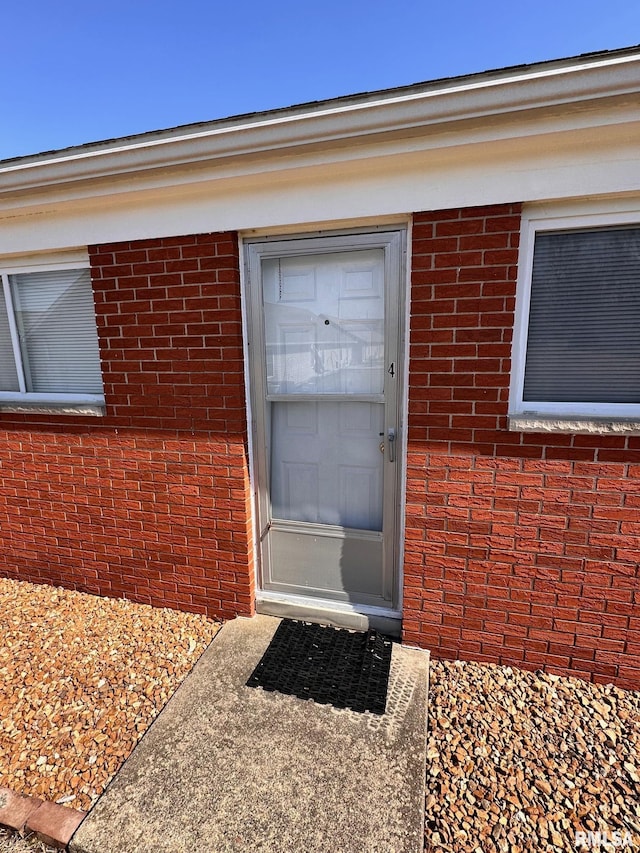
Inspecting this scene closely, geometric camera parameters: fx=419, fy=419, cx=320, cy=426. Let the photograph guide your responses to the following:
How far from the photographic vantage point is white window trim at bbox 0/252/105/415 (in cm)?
291

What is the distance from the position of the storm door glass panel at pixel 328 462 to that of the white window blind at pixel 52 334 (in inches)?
58.5

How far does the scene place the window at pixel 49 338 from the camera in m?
2.99

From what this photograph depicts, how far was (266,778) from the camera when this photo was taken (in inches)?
72.1

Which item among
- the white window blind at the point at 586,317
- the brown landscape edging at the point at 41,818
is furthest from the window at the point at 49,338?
the white window blind at the point at 586,317

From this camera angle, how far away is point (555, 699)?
2203 mm

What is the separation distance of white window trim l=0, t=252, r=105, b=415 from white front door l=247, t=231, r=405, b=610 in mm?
1255

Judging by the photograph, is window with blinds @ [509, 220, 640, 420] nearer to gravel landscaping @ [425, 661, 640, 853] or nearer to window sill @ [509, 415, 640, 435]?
window sill @ [509, 415, 640, 435]

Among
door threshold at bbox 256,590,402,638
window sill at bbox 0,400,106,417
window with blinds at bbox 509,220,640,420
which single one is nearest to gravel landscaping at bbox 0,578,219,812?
door threshold at bbox 256,590,402,638

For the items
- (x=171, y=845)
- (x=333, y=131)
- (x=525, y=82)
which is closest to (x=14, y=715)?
(x=171, y=845)

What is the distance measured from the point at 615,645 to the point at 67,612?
139 inches

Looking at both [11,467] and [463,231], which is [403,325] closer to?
[463,231]

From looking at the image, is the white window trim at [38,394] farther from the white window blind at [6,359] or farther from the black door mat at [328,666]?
the black door mat at [328,666]

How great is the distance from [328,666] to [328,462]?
120 cm

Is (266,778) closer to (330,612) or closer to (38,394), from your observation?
(330,612)
